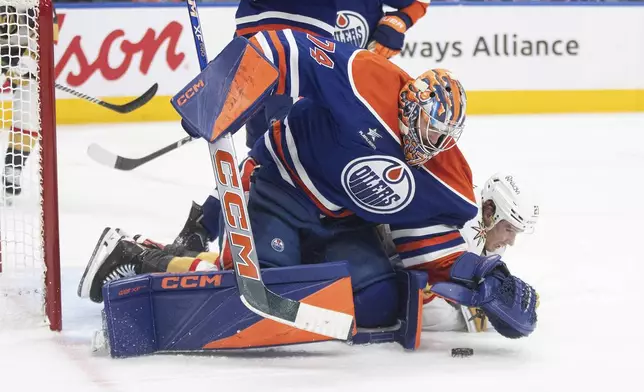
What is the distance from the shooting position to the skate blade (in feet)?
8.43

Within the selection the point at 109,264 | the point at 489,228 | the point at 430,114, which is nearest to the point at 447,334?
the point at 489,228

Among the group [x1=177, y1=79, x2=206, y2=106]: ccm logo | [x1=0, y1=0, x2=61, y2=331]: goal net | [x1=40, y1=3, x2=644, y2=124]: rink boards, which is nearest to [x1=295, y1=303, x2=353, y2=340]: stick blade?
[x1=177, y1=79, x2=206, y2=106]: ccm logo

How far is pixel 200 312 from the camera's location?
2.19 meters

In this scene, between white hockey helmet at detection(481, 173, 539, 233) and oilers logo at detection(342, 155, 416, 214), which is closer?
oilers logo at detection(342, 155, 416, 214)

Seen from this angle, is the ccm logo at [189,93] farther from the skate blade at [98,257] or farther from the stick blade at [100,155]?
the stick blade at [100,155]

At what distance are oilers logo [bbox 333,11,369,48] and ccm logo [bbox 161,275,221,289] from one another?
1410 mm

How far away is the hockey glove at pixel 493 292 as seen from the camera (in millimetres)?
2246

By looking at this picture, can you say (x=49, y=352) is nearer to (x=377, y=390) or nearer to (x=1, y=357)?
(x=1, y=357)

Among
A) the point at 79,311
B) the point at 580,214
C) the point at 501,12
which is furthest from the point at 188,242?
the point at 501,12

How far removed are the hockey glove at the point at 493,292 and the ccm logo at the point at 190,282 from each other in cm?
47

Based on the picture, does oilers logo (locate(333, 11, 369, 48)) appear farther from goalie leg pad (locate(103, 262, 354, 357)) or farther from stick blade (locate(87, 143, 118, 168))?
goalie leg pad (locate(103, 262, 354, 357))

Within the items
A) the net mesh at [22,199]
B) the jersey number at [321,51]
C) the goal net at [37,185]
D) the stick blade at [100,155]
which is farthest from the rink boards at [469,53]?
the jersey number at [321,51]

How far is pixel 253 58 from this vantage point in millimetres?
2047

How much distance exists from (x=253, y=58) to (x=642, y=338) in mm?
1135
